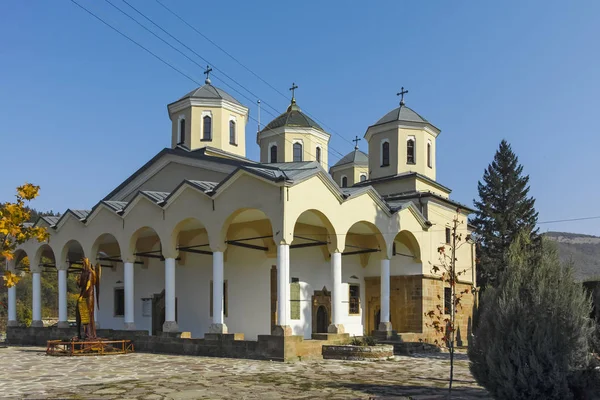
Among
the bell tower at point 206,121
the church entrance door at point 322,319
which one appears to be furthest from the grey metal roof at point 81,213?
the church entrance door at point 322,319

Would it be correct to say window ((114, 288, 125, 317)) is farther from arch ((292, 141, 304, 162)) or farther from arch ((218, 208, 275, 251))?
arch ((292, 141, 304, 162))

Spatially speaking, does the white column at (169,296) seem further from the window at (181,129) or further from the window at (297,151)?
the window at (297,151)

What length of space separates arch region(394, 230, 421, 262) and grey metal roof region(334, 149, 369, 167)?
1062 cm

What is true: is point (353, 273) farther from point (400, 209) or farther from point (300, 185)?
point (300, 185)

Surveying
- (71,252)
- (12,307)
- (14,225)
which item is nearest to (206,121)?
(71,252)

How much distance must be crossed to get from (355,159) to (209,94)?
11.2 metres

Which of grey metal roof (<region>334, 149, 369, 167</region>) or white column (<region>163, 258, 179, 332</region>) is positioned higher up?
grey metal roof (<region>334, 149, 369, 167</region>)

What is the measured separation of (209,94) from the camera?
78.4ft

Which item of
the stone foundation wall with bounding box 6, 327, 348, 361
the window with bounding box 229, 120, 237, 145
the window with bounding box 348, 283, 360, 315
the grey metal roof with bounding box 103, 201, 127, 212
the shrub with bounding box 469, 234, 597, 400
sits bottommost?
the stone foundation wall with bounding box 6, 327, 348, 361

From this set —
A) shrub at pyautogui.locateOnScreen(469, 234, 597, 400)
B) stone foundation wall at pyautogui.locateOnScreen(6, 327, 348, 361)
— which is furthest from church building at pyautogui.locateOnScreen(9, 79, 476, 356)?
shrub at pyautogui.locateOnScreen(469, 234, 597, 400)

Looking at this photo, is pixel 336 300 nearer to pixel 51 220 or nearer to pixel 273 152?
pixel 273 152

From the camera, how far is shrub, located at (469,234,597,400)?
7449 mm

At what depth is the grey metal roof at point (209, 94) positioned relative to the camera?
2359cm

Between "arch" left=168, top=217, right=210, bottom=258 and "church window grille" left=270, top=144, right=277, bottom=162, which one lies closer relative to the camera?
"arch" left=168, top=217, right=210, bottom=258
